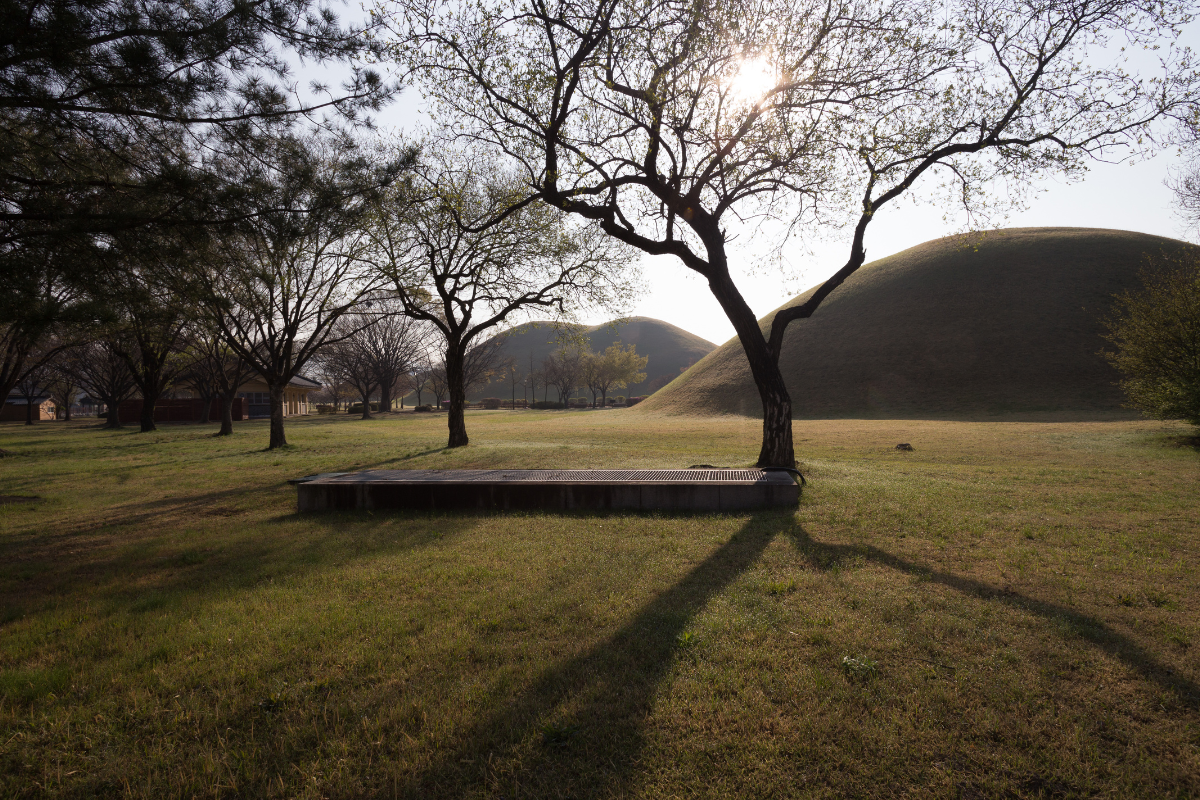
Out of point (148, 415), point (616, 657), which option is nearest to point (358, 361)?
point (148, 415)

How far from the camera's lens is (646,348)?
173 meters

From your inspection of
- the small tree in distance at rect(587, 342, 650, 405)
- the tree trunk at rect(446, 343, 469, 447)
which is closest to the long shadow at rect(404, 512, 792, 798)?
the tree trunk at rect(446, 343, 469, 447)

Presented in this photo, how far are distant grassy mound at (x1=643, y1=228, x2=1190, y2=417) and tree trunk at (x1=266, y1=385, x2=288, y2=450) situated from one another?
38.8m

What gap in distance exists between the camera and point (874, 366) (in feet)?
170

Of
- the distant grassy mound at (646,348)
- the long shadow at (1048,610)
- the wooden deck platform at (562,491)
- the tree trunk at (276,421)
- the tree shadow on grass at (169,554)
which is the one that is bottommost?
the long shadow at (1048,610)

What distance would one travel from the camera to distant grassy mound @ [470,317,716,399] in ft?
510

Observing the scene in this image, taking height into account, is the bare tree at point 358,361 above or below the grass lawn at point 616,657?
above

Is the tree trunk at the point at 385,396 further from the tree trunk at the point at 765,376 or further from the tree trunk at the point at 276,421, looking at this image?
the tree trunk at the point at 765,376

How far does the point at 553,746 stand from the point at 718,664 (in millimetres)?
1299

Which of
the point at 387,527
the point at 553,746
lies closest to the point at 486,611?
the point at 553,746

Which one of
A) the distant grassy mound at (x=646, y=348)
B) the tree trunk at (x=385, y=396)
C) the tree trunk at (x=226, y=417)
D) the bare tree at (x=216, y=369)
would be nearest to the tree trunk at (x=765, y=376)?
the bare tree at (x=216, y=369)

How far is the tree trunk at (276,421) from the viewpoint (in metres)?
21.2

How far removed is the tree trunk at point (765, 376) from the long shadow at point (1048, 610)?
4.61 metres

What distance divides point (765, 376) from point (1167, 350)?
18561 mm
